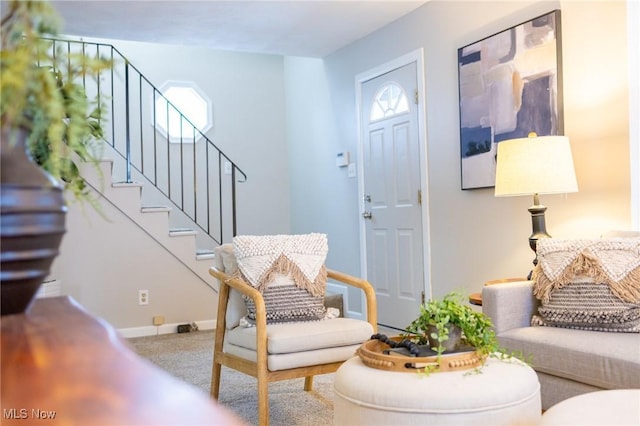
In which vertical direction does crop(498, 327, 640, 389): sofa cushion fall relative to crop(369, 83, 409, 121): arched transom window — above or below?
Result: below

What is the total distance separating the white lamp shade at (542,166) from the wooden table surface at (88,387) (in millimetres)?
2399

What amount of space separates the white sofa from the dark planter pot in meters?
1.89

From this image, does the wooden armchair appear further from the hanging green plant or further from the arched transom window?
the arched transom window

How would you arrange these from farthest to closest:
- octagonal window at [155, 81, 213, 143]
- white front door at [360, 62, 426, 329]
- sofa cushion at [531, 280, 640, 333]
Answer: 1. octagonal window at [155, 81, 213, 143]
2. white front door at [360, 62, 426, 329]
3. sofa cushion at [531, 280, 640, 333]

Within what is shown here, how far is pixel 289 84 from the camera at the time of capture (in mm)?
6723

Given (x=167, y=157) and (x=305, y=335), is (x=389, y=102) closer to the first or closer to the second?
(x=167, y=157)

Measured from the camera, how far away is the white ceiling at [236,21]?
14.1 feet

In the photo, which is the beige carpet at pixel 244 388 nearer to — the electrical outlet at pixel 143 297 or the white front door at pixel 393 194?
the electrical outlet at pixel 143 297

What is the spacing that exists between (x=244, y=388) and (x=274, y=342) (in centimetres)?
95

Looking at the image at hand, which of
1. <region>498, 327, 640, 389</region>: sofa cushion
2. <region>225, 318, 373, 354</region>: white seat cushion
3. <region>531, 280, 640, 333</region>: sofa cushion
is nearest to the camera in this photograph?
<region>498, 327, 640, 389</region>: sofa cushion

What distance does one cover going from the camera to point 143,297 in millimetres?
4953

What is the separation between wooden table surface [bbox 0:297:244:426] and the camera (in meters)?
0.47

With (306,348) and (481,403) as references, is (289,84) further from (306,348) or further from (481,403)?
(481,403)

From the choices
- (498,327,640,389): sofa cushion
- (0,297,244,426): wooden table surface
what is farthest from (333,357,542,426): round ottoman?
(0,297,244,426): wooden table surface
